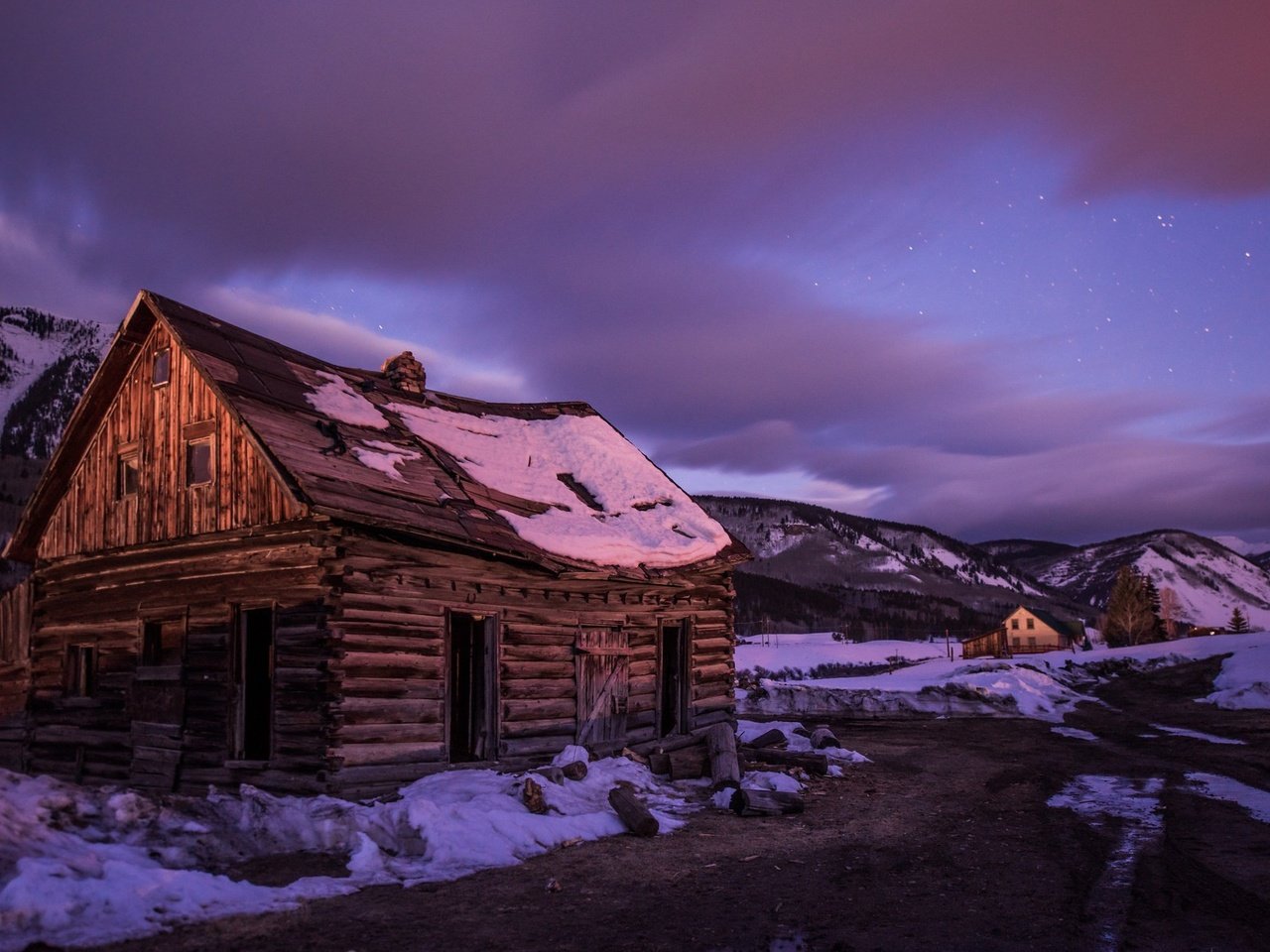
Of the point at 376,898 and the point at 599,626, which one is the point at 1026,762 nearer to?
the point at 599,626

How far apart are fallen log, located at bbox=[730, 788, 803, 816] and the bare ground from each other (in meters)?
0.21

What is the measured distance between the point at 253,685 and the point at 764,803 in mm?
8925

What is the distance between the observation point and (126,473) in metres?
15.0

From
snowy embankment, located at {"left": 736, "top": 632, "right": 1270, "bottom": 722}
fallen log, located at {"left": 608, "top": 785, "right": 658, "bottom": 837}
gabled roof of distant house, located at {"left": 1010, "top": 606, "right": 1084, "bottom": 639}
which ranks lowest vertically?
gabled roof of distant house, located at {"left": 1010, "top": 606, "right": 1084, "bottom": 639}

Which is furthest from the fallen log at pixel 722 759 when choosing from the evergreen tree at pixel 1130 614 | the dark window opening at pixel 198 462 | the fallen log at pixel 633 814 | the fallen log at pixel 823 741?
→ the evergreen tree at pixel 1130 614

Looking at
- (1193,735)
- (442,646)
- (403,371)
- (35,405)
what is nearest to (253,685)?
(442,646)

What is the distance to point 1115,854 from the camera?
9523 millimetres

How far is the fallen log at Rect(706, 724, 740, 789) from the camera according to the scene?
46.4 ft

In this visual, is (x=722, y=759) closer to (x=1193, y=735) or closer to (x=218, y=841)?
(x=218, y=841)

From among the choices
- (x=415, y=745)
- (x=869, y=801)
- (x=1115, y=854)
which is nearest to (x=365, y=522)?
(x=415, y=745)

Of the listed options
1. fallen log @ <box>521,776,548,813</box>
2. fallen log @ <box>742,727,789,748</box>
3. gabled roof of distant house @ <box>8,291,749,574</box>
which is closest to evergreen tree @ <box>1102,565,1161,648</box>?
fallen log @ <box>742,727,789,748</box>

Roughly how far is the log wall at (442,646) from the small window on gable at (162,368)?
5.05 m

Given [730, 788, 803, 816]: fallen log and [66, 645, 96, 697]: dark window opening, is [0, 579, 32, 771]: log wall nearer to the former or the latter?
[66, 645, 96, 697]: dark window opening

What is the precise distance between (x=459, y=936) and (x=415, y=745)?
5877 mm
